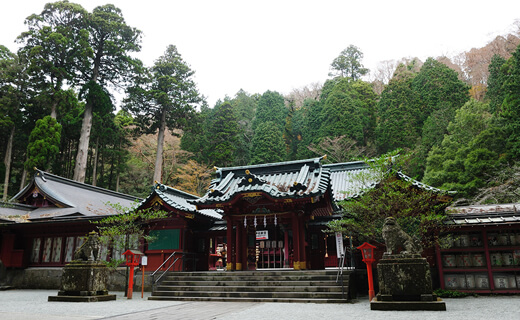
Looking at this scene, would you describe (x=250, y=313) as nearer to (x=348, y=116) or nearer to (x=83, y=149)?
(x=83, y=149)

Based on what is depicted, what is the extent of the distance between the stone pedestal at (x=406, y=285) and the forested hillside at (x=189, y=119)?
1695cm

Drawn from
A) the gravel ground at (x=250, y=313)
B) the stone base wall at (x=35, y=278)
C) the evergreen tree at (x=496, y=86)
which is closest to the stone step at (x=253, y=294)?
the gravel ground at (x=250, y=313)

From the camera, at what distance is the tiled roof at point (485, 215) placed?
1170 centimetres

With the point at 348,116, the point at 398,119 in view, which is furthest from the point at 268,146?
the point at 398,119

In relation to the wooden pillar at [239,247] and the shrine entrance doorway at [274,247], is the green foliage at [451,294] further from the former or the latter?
the wooden pillar at [239,247]

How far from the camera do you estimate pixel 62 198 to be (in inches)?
808

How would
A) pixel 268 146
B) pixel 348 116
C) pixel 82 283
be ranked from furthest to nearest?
pixel 268 146 → pixel 348 116 → pixel 82 283

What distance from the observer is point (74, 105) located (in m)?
31.9

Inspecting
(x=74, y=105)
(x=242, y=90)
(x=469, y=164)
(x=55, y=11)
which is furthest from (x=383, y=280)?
(x=242, y=90)

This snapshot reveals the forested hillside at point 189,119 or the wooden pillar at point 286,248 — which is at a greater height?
the forested hillside at point 189,119

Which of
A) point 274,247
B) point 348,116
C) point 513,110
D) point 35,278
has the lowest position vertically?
point 35,278

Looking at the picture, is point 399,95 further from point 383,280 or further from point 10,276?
point 10,276

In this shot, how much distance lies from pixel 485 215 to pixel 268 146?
29.4m

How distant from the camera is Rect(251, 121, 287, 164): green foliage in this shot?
3994 centimetres
